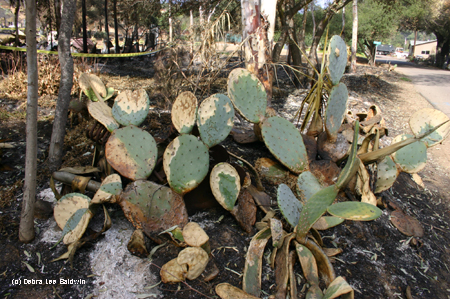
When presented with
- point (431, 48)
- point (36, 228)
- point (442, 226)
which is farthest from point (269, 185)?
point (431, 48)

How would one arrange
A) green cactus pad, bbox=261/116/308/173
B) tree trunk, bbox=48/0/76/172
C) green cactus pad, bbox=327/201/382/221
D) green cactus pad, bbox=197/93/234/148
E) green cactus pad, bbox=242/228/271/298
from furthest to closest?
green cactus pad, bbox=261/116/308/173 → tree trunk, bbox=48/0/76/172 → green cactus pad, bbox=197/93/234/148 → green cactus pad, bbox=242/228/271/298 → green cactus pad, bbox=327/201/382/221

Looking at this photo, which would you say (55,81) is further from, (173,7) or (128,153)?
(173,7)

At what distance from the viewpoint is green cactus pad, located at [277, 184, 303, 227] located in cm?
207

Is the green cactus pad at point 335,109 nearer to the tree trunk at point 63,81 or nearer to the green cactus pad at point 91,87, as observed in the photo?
the green cactus pad at point 91,87

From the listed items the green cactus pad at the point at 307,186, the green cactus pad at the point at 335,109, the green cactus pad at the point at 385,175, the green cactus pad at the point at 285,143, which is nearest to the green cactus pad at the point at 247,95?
the green cactus pad at the point at 285,143

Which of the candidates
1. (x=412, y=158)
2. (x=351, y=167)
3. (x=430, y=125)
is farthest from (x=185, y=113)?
(x=430, y=125)

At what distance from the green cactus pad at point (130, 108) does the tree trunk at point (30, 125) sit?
71cm

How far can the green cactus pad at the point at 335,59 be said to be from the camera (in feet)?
9.48

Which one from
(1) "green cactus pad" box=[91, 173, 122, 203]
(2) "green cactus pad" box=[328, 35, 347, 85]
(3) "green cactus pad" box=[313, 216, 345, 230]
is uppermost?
(2) "green cactus pad" box=[328, 35, 347, 85]

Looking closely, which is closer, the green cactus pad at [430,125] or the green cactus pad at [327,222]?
the green cactus pad at [327,222]

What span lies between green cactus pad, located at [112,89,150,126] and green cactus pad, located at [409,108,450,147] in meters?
2.59

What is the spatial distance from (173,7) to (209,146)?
8368 mm

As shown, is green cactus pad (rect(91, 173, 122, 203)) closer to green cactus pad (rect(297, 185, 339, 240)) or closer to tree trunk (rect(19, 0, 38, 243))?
tree trunk (rect(19, 0, 38, 243))

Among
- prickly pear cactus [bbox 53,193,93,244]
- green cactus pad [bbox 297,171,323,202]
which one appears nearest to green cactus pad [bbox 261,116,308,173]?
green cactus pad [bbox 297,171,323,202]
